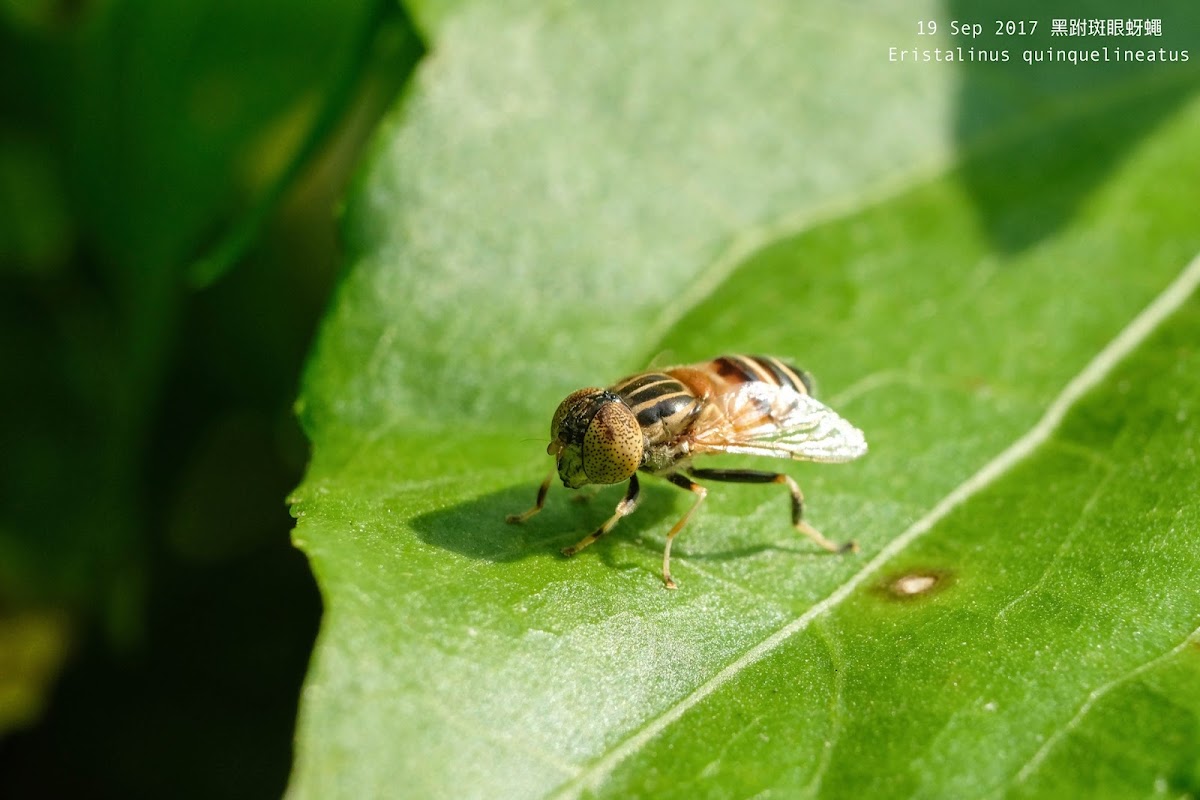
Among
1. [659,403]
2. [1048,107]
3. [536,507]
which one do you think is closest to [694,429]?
[659,403]

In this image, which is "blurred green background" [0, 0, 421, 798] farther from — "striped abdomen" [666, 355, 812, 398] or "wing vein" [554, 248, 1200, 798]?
"wing vein" [554, 248, 1200, 798]

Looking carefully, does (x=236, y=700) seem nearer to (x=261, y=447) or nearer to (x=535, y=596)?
(x=261, y=447)

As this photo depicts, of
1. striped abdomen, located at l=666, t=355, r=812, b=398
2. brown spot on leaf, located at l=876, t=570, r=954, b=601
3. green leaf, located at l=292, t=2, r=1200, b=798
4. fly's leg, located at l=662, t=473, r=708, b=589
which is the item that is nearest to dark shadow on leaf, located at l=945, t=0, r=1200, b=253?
green leaf, located at l=292, t=2, r=1200, b=798

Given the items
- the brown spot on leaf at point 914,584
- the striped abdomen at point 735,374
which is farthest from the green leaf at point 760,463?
the striped abdomen at point 735,374

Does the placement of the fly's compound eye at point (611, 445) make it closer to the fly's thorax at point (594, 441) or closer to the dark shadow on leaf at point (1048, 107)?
the fly's thorax at point (594, 441)

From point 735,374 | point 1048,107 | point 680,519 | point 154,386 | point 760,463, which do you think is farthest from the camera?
point 1048,107

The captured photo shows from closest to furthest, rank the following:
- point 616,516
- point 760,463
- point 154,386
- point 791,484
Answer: point 616,516
point 791,484
point 760,463
point 154,386

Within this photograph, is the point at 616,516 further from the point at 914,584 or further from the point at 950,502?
the point at 950,502
